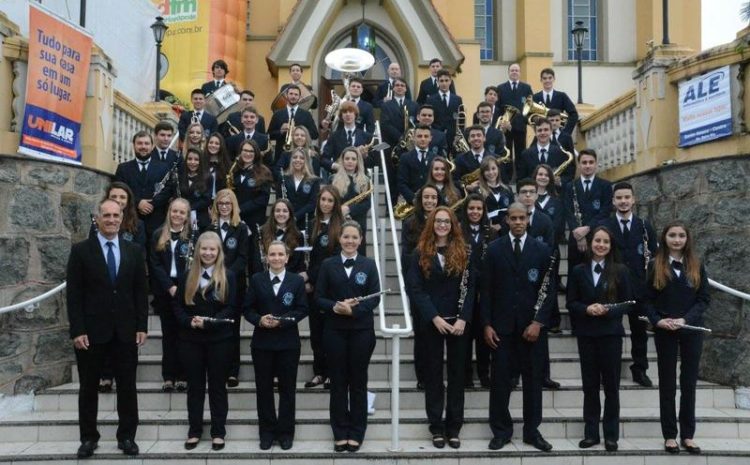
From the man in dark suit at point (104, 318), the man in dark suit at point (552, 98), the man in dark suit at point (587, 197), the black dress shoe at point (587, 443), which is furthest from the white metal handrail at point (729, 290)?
the man in dark suit at point (104, 318)

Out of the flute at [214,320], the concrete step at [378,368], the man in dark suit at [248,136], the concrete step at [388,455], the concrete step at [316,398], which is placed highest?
the man in dark suit at [248,136]

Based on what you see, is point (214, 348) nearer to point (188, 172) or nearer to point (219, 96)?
point (188, 172)

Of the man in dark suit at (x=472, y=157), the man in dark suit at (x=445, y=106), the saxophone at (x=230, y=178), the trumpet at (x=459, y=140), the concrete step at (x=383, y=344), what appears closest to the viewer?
the concrete step at (x=383, y=344)

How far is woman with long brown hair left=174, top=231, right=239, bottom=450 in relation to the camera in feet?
17.4

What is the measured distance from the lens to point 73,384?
21.0 feet

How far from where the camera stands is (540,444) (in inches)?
208

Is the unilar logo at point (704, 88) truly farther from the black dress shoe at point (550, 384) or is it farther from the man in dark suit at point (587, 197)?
the black dress shoe at point (550, 384)

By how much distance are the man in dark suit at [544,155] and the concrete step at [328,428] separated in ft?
10.7

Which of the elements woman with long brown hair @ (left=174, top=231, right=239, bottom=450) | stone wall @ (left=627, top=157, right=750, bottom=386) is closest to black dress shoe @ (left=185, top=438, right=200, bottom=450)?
woman with long brown hair @ (left=174, top=231, right=239, bottom=450)

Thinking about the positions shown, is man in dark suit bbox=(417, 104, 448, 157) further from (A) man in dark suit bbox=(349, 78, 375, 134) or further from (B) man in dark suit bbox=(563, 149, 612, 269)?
(B) man in dark suit bbox=(563, 149, 612, 269)

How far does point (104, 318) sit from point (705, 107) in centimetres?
610

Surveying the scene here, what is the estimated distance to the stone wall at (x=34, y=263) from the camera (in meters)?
6.06

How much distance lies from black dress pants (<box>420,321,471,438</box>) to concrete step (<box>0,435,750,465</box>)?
0.20m

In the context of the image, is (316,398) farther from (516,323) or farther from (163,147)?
(163,147)
